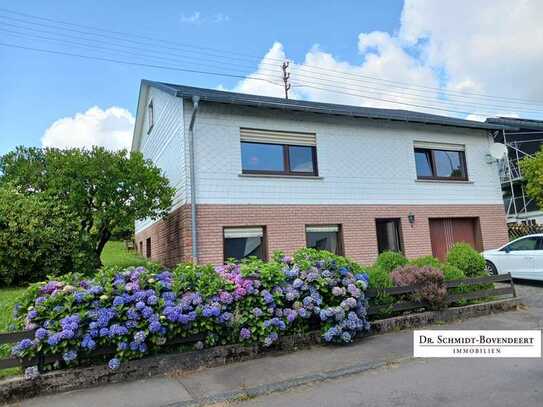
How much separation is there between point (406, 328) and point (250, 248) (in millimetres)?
4667

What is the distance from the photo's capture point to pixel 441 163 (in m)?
13.4

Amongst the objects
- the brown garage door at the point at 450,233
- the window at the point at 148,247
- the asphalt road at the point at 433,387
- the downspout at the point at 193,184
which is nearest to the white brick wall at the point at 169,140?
the downspout at the point at 193,184

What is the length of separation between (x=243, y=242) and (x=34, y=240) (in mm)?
4757

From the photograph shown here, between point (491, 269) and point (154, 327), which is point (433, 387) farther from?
point (491, 269)

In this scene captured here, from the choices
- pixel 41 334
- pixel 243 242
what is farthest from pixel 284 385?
pixel 243 242

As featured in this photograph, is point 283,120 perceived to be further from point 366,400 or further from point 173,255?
point 366,400

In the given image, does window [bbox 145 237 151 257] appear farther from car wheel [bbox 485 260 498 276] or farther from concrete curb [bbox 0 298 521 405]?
car wheel [bbox 485 260 498 276]

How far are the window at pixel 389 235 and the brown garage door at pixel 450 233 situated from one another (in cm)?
133

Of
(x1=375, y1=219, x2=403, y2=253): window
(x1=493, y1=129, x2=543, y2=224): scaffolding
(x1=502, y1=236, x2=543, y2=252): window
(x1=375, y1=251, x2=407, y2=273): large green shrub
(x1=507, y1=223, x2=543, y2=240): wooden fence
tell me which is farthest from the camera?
(x1=493, y1=129, x2=543, y2=224): scaffolding

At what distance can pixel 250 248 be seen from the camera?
402 inches

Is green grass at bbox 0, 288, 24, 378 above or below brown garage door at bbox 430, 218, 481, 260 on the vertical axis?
below

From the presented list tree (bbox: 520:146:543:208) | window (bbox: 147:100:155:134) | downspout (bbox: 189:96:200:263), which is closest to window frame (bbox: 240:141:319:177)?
downspout (bbox: 189:96:200:263)

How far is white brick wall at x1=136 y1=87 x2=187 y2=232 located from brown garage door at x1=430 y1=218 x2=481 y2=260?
8.04 m

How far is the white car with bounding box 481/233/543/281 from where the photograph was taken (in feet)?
33.4
